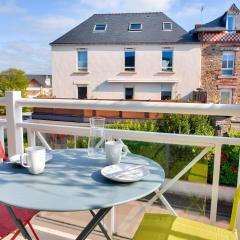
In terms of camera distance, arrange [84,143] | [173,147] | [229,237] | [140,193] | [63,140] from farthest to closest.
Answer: [63,140] < [84,143] < [173,147] < [229,237] < [140,193]

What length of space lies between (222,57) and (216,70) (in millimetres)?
895

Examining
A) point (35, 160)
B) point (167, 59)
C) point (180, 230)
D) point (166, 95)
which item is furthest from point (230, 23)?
point (35, 160)

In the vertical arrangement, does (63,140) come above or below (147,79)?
below

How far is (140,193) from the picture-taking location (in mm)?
1016

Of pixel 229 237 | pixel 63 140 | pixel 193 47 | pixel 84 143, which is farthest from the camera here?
pixel 193 47

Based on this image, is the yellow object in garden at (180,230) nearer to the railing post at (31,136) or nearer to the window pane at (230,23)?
the railing post at (31,136)

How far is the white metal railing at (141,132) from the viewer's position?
59.5 inches

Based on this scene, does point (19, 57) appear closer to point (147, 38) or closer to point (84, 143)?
point (147, 38)

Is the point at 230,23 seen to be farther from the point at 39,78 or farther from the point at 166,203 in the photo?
the point at 39,78

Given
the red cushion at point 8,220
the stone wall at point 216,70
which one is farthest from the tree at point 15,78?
the red cushion at point 8,220

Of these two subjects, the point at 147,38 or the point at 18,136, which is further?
the point at 147,38

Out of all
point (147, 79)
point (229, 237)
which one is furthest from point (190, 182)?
point (147, 79)

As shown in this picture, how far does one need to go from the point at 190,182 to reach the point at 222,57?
1650 cm

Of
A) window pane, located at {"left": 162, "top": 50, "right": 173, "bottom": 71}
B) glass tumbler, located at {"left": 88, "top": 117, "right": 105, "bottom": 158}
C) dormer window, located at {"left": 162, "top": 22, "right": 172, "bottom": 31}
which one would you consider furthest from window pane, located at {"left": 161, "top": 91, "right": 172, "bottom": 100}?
glass tumbler, located at {"left": 88, "top": 117, "right": 105, "bottom": 158}
